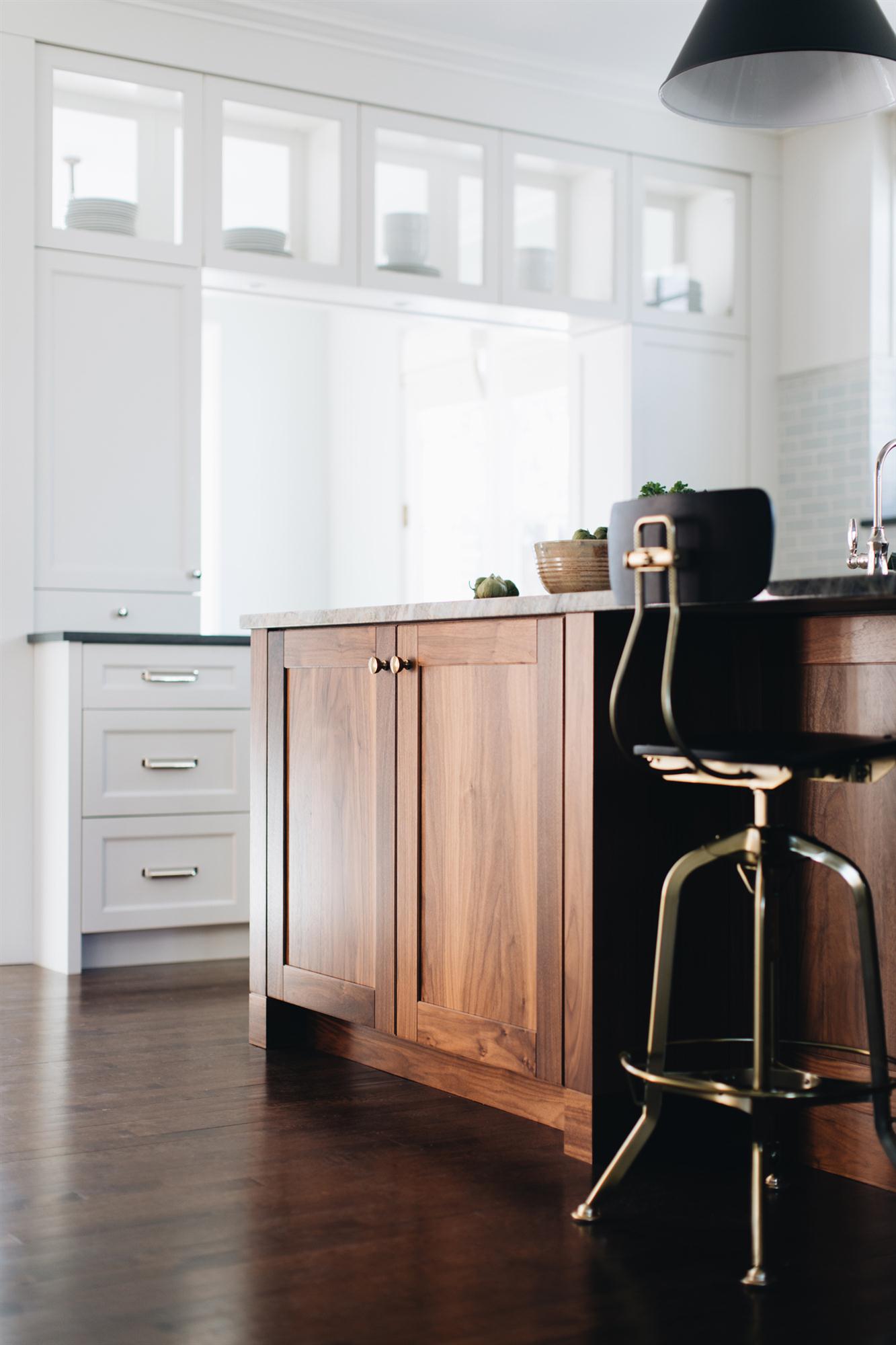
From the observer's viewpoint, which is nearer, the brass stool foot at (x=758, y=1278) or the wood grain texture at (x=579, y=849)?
the brass stool foot at (x=758, y=1278)

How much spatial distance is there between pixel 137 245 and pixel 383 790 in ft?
7.92

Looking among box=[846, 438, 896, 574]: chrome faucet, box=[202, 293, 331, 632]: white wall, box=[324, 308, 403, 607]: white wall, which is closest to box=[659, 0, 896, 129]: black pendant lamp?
box=[846, 438, 896, 574]: chrome faucet

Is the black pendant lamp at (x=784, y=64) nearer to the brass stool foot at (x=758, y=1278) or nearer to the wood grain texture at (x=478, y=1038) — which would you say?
the wood grain texture at (x=478, y=1038)

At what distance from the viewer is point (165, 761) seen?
13.7 ft

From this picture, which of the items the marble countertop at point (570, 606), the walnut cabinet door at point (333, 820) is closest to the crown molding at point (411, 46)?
the marble countertop at point (570, 606)

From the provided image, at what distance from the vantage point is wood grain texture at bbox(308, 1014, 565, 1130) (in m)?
2.52

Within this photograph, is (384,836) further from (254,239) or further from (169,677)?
(254,239)

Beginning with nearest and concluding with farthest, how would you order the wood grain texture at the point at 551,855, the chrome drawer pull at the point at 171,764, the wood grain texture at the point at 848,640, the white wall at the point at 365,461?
the wood grain texture at the point at 848,640, the wood grain texture at the point at 551,855, the chrome drawer pull at the point at 171,764, the white wall at the point at 365,461

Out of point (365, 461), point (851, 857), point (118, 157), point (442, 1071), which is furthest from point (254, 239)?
point (851, 857)

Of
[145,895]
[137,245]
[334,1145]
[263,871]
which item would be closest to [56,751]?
[145,895]

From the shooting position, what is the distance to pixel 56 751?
163 inches

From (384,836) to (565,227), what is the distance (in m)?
3.28

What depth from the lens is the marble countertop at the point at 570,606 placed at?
1.82 metres

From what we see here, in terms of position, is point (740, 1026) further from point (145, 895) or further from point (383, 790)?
point (145, 895)
